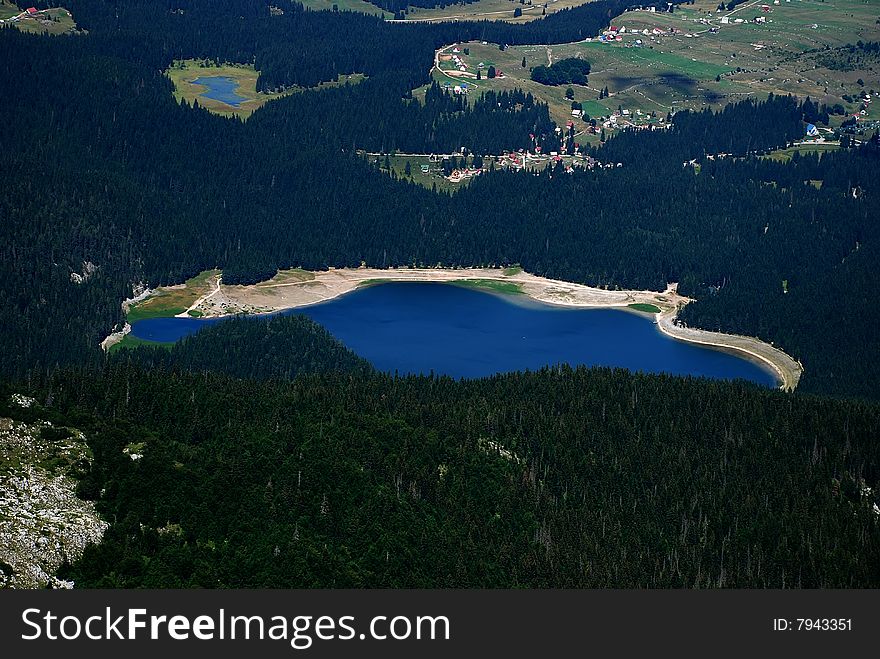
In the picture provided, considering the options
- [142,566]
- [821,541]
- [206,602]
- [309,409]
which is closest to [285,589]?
→ [142,566]

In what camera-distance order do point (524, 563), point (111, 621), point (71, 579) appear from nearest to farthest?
point (111, 621)
point (71, 579)
point (524, 563)

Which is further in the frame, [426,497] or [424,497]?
[426,497]

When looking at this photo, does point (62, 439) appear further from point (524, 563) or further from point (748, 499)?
point (748, 499)

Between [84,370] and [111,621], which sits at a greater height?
[111,621]

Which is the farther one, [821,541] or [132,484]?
[821,541]

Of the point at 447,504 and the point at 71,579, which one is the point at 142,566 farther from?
the point at 447,504

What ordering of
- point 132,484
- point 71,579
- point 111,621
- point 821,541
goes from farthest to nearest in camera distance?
point 821,541
point 132,484
point 71,579
point 111,621

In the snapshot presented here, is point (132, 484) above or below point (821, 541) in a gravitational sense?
above

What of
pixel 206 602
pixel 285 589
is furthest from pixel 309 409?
pixel 206 602

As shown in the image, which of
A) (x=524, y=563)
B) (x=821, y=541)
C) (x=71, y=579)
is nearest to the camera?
(x=71, y=579)
